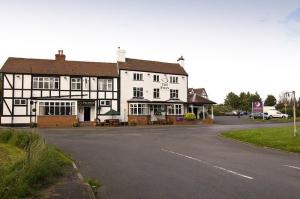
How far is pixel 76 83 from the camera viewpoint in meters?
48.4

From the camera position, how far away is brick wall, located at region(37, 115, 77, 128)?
44531 millimetres

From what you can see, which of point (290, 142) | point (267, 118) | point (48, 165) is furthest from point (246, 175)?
point (267, 118)

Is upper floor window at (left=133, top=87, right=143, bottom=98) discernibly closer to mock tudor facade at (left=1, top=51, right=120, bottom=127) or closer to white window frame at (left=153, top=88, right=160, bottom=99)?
white window frame at (left=153, top=88, right=160, bottom=99)

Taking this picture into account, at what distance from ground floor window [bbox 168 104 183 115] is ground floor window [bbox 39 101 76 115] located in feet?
50.7

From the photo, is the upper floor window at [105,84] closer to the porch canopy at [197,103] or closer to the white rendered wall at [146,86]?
the white rendered wall at [146,86]

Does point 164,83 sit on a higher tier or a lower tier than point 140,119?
higher

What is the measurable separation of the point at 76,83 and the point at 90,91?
2.26m

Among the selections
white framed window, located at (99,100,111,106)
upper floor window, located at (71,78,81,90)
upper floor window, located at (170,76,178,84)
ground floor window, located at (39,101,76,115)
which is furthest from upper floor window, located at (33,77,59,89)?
upper floor window, located at (170,76,178,84)

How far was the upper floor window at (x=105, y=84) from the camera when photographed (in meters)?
49.6

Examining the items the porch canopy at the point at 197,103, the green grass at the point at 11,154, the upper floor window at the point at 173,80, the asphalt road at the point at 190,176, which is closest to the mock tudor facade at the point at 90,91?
the upper floor window at the point at 173,80

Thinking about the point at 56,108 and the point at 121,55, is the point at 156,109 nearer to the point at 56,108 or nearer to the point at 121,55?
the point at 121,55

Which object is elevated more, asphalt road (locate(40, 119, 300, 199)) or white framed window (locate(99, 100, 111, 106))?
white framed window (locate(99, 100, 111, 106))

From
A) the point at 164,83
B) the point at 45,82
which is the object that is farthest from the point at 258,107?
the point at 45,82

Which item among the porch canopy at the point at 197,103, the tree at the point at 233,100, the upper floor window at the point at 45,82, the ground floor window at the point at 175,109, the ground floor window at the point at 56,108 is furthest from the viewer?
the tree at the point at 233,100
